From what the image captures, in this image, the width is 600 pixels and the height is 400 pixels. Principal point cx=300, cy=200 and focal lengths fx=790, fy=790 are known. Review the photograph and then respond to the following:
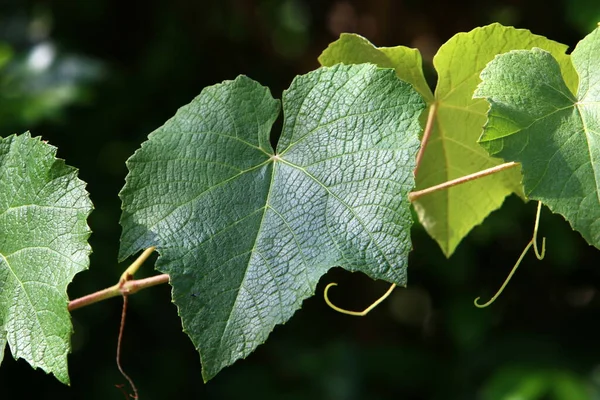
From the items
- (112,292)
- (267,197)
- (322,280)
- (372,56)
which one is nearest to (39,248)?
(112,292)

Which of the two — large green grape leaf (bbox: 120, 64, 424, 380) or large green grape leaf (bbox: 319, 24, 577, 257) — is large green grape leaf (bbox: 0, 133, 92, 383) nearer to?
large green grape leaf (bbox: 120, 64, 424, 380)

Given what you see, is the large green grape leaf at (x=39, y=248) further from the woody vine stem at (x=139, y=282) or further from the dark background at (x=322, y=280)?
the dark background at (x=322, y=280)

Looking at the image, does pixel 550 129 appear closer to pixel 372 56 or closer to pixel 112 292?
pixel 372 56

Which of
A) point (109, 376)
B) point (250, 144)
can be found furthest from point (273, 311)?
point (109, 376)

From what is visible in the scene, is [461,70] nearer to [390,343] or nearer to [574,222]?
[574,222]

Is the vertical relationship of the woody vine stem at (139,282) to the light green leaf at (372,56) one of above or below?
below

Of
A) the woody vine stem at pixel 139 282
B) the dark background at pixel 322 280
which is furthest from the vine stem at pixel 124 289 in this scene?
the dark background at pixel 322 280
